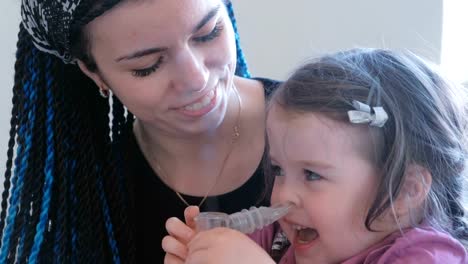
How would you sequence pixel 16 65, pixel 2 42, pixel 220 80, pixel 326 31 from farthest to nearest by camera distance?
pixel 2 42 < pixel 326 31 < pixel 16 65 < pixel 220 80

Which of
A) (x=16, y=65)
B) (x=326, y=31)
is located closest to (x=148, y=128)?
(x=16, y=65)

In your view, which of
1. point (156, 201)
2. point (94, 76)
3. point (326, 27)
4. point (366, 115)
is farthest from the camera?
point (326, 27)

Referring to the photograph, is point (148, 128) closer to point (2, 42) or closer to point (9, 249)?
point (9, 249)

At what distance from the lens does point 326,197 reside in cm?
81

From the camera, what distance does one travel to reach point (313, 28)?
1489mm

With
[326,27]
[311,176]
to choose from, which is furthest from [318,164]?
[326,27]

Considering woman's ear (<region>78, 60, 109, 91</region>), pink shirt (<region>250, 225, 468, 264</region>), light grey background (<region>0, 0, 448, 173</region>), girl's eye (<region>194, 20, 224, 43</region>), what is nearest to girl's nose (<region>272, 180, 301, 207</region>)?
pink shirt (<region>250, 225, 468, 264</region>)

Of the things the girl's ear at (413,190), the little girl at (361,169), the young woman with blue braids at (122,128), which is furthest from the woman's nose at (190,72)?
the girl's ear at (413,190)

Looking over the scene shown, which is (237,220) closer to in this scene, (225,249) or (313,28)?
(225,249)

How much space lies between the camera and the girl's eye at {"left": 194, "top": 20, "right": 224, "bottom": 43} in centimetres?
92

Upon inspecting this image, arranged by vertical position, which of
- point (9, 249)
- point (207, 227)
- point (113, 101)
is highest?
point (113, 101)

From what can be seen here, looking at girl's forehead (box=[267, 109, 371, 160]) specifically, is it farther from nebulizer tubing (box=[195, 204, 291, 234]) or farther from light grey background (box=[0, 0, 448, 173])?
light grey background (box=[0, 0, 448, 173])

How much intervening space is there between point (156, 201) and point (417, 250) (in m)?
0.52

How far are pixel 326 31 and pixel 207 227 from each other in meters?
0.78
